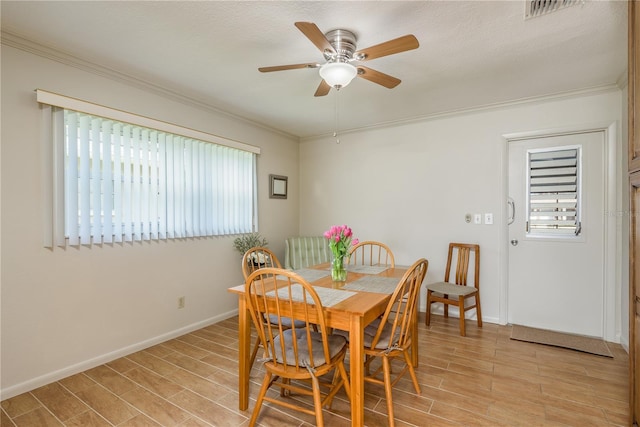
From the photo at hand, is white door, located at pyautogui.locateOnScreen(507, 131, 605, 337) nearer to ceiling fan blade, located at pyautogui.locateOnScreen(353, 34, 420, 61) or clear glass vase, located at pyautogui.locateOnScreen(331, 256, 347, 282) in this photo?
clear glass vase, located at pyautogui.locateOnScreen(331, 256, 347, 282)

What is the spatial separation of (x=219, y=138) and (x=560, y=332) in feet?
13.4

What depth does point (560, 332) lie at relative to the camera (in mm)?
3121

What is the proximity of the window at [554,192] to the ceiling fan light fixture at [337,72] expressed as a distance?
2.49 meters

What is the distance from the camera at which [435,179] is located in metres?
3.71

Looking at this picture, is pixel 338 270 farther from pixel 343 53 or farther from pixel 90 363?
pixel 90 363

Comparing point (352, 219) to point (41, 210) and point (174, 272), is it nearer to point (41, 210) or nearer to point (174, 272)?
point (174, 272)

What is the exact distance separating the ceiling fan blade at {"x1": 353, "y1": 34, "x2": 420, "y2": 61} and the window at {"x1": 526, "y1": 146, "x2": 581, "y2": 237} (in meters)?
2.38

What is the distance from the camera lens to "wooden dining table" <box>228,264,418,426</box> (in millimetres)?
1549

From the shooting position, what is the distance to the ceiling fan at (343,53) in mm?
1612

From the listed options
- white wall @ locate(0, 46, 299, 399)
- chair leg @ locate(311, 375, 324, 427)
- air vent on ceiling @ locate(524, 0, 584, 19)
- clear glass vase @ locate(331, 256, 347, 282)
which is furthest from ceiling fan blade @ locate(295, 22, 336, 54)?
white wall @ locate(0, 46, 299, 399)

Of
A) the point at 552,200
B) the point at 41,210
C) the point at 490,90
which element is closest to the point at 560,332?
the point at 552,200

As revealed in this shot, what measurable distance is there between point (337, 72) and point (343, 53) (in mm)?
292

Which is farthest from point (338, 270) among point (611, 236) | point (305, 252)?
point (611, 236)

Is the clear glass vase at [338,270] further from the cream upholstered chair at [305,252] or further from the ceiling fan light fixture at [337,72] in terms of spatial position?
the cream upholstered chair at [305,252]
